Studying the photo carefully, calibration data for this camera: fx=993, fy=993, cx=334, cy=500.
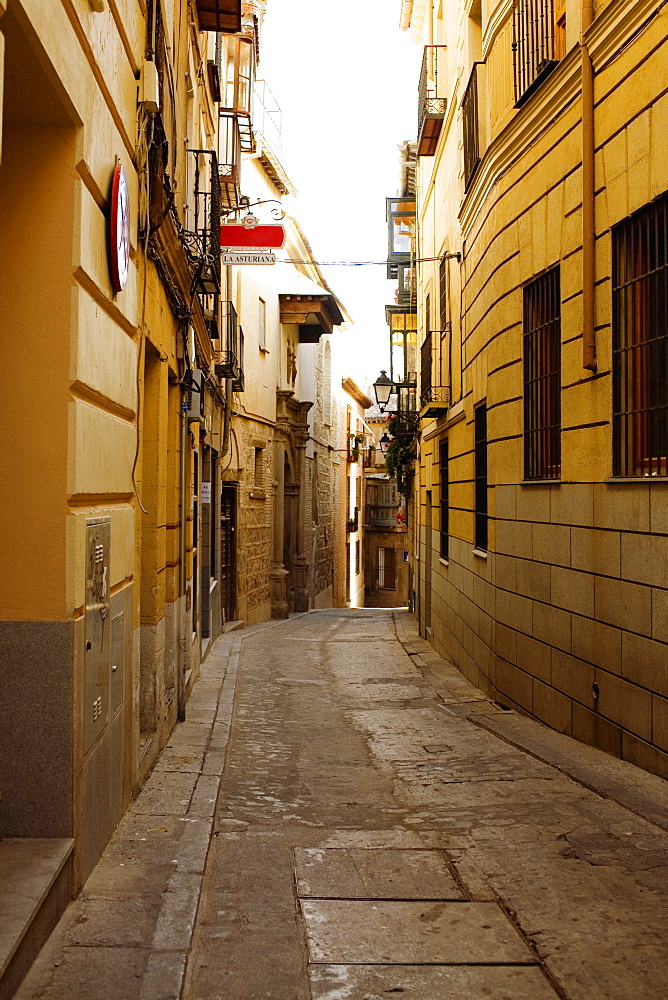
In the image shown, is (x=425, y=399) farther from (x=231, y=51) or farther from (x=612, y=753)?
(x=612, y=753)

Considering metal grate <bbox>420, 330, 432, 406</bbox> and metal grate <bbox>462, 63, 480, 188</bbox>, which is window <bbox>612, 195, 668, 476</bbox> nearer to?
metal grate <bbox>462, 63, 480, 188</bbox>

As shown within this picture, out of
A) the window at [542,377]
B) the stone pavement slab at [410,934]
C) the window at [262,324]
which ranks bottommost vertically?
the stone pavement slab at [410,934]

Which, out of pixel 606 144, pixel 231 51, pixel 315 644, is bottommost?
pixel 315 644

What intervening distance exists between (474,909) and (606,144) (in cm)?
538

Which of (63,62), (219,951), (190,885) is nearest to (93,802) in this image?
(190,885)

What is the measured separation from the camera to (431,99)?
615 inches

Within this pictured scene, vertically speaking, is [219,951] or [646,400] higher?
[646,400]

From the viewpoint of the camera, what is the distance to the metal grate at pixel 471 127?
11.1 metres

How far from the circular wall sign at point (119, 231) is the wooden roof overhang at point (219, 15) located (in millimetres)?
6397

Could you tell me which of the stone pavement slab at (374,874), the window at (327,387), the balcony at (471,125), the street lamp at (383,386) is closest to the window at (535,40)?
the balcony at (471,125)

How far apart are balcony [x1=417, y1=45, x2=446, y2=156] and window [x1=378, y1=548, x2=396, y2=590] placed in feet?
115

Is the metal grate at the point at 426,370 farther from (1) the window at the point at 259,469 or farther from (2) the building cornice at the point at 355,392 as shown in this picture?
(2) the building cornice at the point at 355,392

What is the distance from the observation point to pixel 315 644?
16.9 m

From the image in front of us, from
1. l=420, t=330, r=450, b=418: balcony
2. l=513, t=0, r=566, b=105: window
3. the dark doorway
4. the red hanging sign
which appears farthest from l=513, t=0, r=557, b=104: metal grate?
the dark doorway
